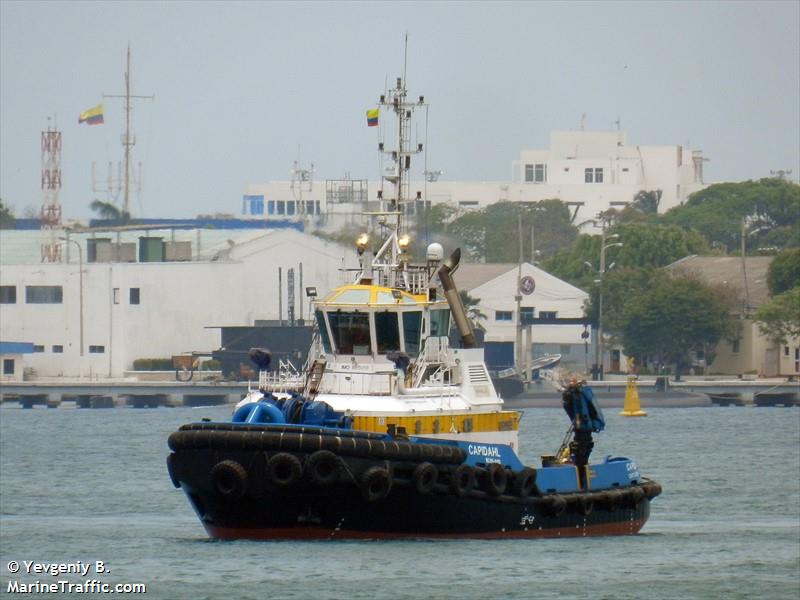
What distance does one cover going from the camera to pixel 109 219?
143m

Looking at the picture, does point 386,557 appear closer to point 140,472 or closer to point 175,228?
point 140,472

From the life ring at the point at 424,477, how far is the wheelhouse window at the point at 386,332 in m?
3.19

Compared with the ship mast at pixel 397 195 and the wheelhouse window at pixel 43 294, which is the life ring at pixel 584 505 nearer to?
the ship mast at pixel 397 195

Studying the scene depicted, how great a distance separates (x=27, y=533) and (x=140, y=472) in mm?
17658

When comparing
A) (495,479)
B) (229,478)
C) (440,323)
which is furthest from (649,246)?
(229,478)

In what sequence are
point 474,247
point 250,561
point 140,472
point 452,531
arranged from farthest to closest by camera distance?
point 474,247
point 140,472
point 452,531
point 250,561

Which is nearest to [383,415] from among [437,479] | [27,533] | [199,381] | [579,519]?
[437,479]

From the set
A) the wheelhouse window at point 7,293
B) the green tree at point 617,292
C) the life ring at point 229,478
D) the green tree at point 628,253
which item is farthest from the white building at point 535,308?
the life ring at point 229,478

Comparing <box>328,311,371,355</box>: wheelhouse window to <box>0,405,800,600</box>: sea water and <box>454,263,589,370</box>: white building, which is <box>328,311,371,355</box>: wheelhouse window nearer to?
<box>0,405,800,600</box>: sea water

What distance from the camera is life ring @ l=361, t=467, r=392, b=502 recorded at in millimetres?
37438

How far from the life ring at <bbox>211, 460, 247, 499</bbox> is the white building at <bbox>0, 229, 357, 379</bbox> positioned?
8298cm

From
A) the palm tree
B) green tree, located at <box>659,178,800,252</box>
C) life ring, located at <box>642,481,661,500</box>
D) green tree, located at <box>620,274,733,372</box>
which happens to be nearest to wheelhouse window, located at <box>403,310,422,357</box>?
life ring, located at <box>642,481,661,500</box>

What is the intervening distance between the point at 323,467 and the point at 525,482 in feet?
15.1

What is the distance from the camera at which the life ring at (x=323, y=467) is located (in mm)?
37156
